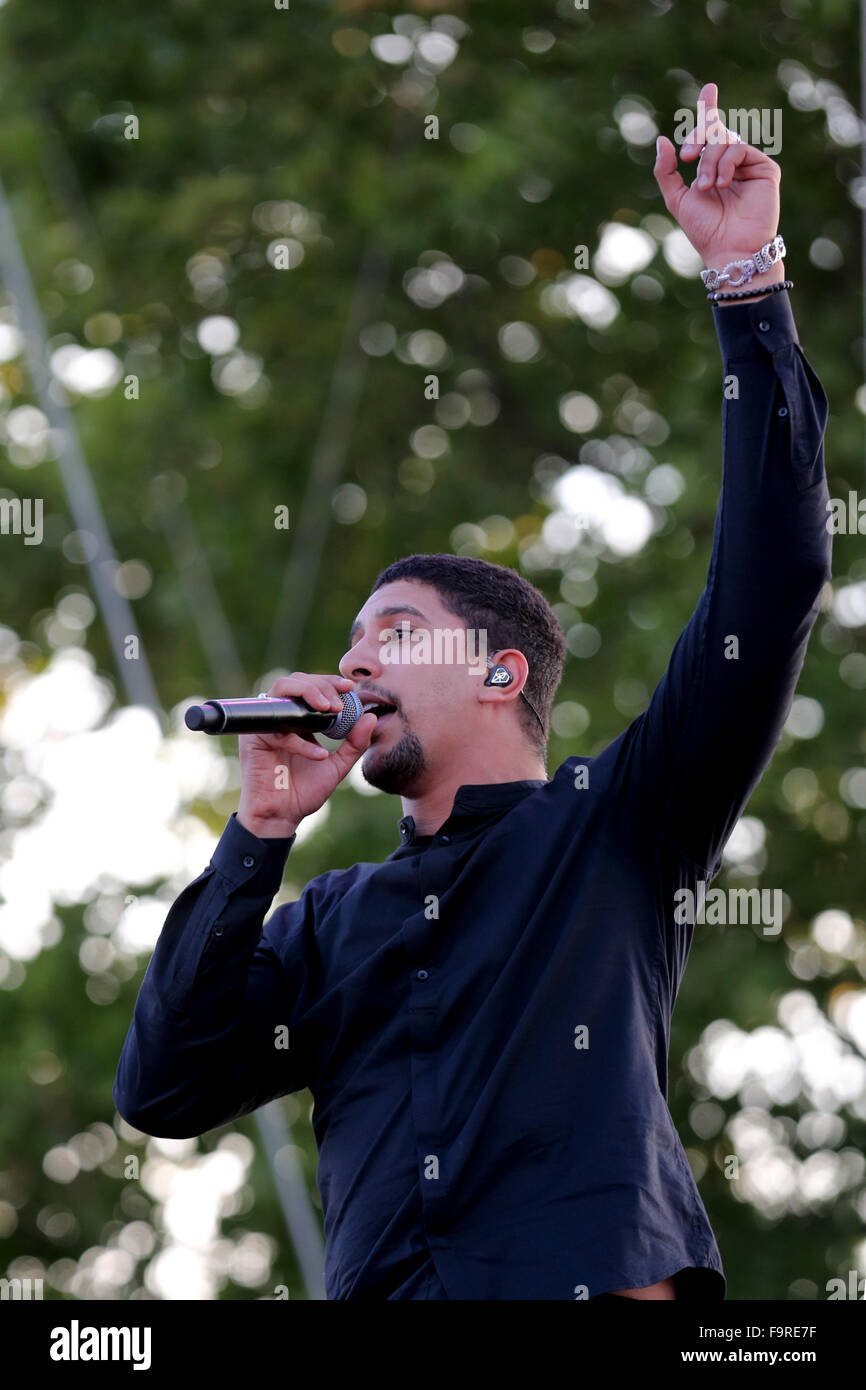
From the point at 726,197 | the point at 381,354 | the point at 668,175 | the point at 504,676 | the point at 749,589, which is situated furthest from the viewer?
the point at 381,354

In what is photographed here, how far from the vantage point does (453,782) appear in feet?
8.54

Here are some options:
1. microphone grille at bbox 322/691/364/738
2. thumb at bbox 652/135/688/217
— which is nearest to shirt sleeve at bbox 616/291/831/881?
thumb at bbox 652/135/688/217

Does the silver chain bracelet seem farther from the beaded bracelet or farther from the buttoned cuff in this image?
the buttoned cuff

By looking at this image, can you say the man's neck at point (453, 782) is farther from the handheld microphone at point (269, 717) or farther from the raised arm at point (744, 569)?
the raised arm at point (744, 569)

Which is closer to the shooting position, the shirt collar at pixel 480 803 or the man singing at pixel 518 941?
the man singing at pixel 518 941

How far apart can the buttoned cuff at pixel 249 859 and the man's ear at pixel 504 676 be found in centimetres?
38

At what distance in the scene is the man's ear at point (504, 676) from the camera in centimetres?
267

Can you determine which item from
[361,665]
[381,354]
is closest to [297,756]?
[361,665]

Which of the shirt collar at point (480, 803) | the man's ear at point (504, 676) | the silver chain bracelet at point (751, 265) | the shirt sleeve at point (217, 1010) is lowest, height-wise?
the shirt sleeve at point (217, 1010)

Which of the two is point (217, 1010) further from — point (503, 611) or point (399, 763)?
point (503, 611)

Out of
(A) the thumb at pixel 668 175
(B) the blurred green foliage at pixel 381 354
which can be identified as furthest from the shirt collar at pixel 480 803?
(B) the blurred green foliage at pixel 381 354

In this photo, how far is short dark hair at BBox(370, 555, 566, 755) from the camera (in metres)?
2.76

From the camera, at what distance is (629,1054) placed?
2.26 m

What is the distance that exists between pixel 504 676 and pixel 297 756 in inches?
13.9
